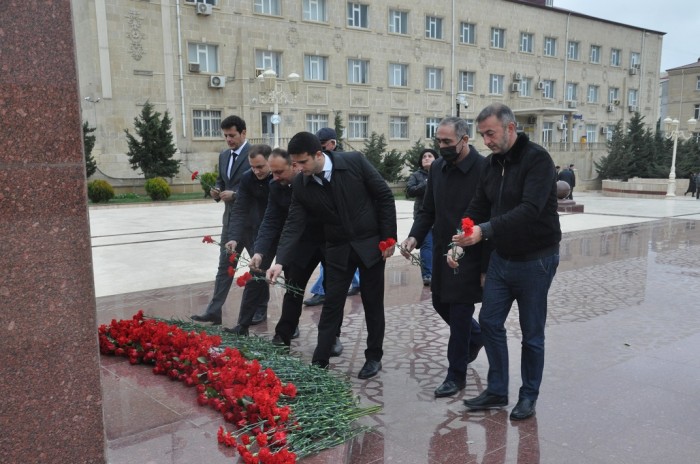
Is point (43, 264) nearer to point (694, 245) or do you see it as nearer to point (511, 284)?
point (511, 284)

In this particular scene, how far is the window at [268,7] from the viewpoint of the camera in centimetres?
2822

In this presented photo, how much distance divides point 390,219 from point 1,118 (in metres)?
2.68

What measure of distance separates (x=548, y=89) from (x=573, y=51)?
3560 mm

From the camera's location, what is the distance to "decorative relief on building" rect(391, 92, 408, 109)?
3325cm

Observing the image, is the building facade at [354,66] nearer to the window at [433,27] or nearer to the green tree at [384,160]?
the window at [433,27]

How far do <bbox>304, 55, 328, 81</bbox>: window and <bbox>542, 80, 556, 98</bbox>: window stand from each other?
1689 centimetres

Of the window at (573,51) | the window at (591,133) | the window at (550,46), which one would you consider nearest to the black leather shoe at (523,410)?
the window at (550,46)

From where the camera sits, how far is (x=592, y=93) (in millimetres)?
43281

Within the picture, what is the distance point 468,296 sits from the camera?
13.1 ft

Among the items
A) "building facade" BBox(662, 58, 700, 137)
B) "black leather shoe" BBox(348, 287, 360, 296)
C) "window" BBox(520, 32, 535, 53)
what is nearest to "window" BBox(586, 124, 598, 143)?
"window" BBox(520, 32, 535, 53)

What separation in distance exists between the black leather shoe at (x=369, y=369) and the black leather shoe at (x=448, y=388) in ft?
1.75

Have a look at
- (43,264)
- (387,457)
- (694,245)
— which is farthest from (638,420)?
(694,245)

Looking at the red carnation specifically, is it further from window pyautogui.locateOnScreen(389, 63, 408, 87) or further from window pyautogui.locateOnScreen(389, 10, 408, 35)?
window pyautogui.locateOnScreen(389, 10, 408, 35)

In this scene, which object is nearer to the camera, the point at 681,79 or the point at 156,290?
the point at 156,290
